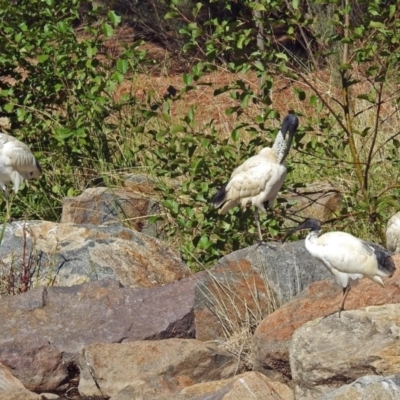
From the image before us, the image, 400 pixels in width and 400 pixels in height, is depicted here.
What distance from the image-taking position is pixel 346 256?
646 centimetres

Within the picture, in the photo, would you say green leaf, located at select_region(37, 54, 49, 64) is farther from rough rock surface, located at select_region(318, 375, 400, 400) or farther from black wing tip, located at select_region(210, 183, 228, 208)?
rough rock surface, located at select_region(318, 375, 400, 400)

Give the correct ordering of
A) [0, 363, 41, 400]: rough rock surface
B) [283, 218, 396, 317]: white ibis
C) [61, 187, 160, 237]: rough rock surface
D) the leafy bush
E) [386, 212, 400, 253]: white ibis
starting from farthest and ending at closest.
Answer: the leafy bush, [61, 187, 160, 237]: rough rock surface, [386, 212, 400, 253]: white ibis, [283, 218, 396, 317]: white ibis, [0, 363, 41, 400]: rough rock surface

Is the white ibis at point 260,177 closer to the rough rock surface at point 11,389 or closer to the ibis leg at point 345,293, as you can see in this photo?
the ibis leg at point 345,293

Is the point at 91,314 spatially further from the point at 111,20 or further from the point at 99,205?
the point at 111,20

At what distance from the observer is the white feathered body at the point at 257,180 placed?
8.10 meters

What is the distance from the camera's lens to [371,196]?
887 centimetres

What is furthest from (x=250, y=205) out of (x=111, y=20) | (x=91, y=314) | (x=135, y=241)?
(x=111, y=20)

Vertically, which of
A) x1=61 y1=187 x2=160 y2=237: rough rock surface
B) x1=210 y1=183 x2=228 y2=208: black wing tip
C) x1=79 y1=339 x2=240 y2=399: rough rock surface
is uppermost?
x1=210 y1=183 x2=228 y2=208: black wing tip

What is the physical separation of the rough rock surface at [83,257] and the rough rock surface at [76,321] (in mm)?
473

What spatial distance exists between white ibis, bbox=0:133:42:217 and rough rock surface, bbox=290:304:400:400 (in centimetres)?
404

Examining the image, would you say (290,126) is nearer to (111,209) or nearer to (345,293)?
(345,293)

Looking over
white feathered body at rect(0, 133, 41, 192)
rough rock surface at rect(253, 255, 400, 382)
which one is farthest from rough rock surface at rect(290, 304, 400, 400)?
white feathered body at rect(0, 133, 41, 192)

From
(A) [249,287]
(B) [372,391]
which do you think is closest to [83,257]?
(A) [249,287]

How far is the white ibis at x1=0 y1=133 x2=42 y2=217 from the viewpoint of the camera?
9.88m
